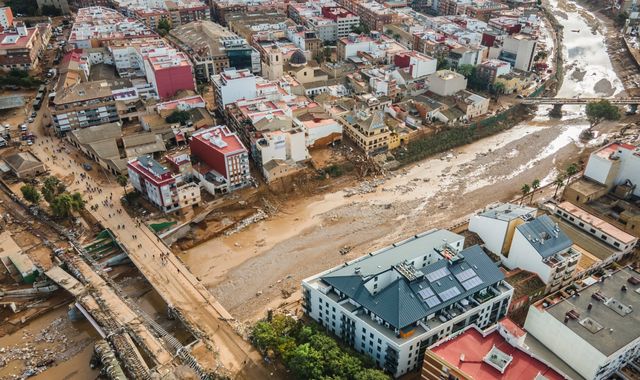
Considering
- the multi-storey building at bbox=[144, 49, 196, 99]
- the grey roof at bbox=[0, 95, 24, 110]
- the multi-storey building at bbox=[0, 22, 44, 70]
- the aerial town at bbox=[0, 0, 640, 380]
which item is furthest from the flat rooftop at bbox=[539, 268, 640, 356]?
the multi-storey building at bbox=[0, 22, 44, 70]

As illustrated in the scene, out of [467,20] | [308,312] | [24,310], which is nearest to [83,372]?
[24,310]

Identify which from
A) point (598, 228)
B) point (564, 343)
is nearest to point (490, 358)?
point (564, 343)

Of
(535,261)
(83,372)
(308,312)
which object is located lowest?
(83,372)

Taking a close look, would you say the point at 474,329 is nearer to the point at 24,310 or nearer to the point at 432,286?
the point at 432,286

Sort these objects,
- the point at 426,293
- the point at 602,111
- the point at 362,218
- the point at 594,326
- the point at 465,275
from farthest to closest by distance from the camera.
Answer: the point at 602,111 → the point at 362,218 → the point at 465,275 → the point at 426,293 → the point at 594,326

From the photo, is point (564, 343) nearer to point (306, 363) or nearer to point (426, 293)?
point (426, 293)
